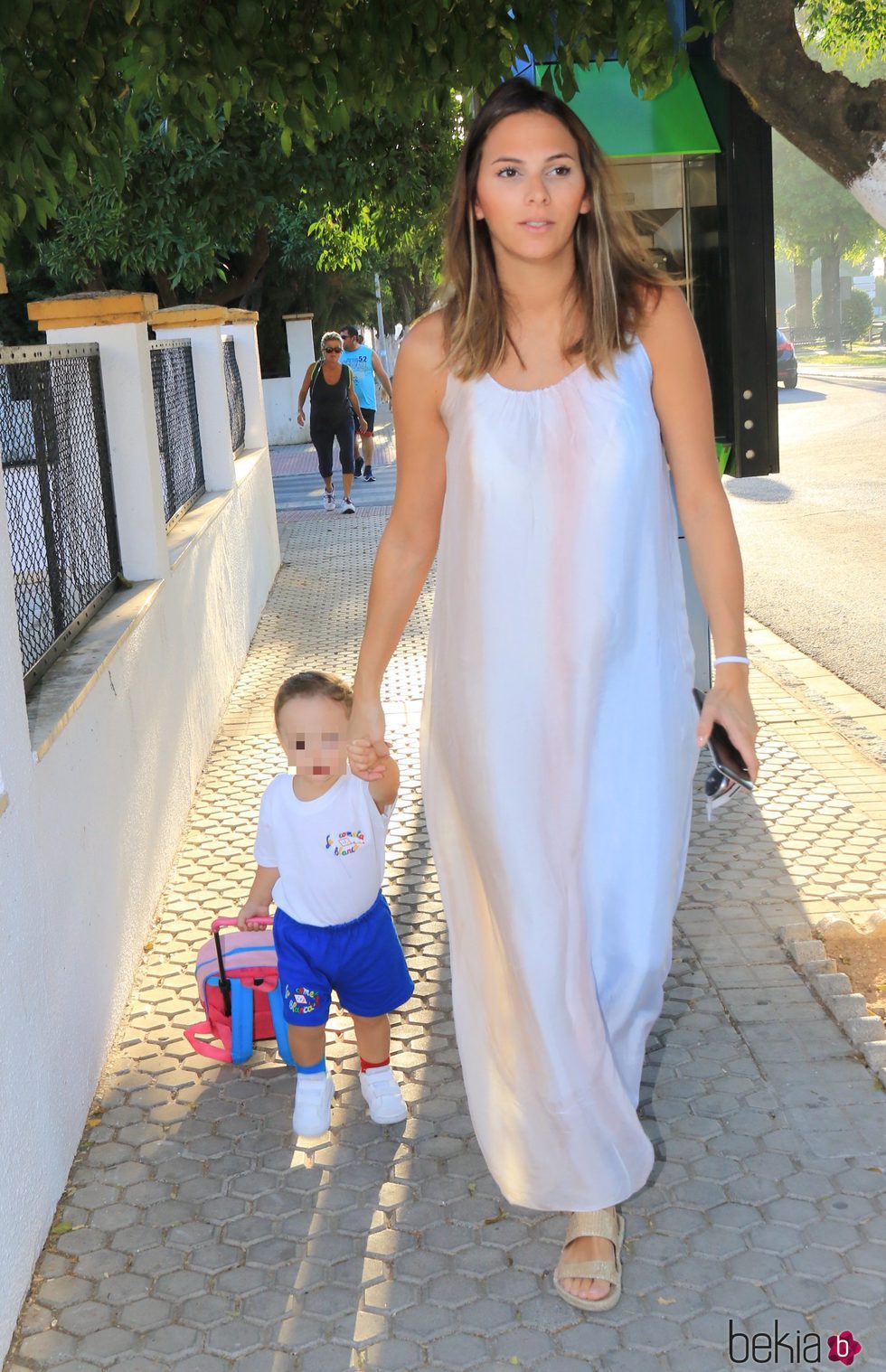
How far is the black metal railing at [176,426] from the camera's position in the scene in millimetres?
7559

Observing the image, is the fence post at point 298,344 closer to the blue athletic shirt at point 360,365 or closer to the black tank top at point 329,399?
the blue athletic shirt at point 360,365

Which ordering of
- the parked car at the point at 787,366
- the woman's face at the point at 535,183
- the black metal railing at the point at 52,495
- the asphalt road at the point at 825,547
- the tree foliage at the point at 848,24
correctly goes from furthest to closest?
the parked car at the point at 787,366
the asphalt road at the point at 825,547
the tree foliage at the point at 848,24
the black metal railing at the point at 52,495
the woman's face at the point at 535,183

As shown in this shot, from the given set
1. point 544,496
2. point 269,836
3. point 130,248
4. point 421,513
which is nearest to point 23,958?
point 269,836

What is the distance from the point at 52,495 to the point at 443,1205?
9.21 ft

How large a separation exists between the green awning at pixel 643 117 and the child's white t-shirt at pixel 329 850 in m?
3.38

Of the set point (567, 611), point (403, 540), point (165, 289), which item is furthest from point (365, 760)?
point (165, 289)

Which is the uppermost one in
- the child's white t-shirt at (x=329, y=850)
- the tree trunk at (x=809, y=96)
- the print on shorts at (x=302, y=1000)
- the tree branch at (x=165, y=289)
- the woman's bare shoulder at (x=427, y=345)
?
the tree branch at (x=165, y=289)

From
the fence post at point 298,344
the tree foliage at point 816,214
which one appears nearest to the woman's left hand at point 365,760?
the fence post at point 298,344

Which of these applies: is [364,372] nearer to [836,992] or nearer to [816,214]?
[836,992]

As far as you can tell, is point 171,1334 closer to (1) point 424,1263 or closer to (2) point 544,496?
(1) point 424,1263

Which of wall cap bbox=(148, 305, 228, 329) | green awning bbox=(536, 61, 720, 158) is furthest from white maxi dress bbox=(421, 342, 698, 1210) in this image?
wall cap bbox=(148, 305, 228, 329)

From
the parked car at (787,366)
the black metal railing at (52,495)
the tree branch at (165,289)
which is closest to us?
the black metal railing at (52,495)

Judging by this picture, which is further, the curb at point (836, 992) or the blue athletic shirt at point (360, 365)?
the blue athletic shirt at point (360, 365)

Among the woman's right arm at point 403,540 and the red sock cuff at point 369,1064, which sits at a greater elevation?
the woman's right arm at point 403,540
